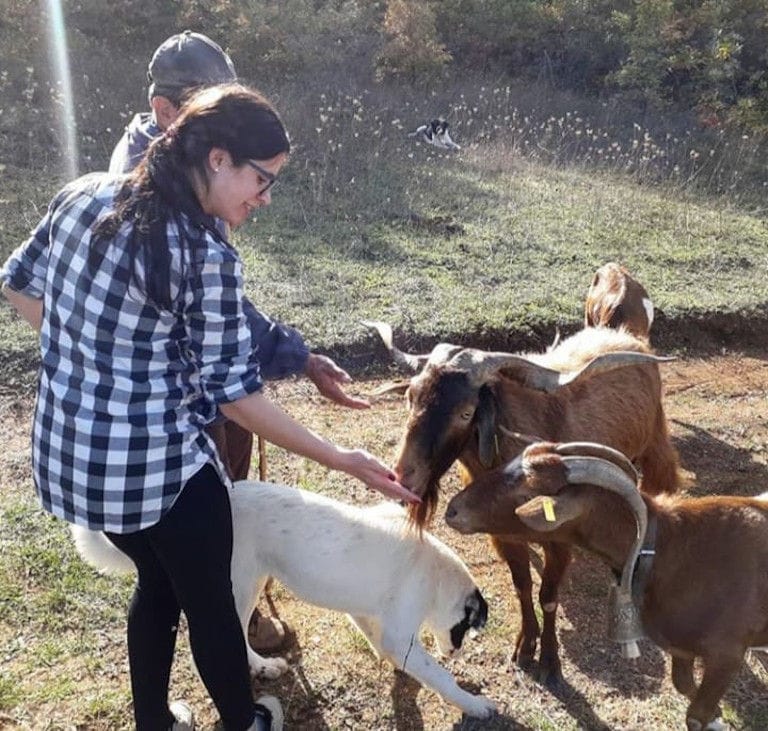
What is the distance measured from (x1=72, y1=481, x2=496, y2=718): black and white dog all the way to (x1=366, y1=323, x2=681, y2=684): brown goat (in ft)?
0.66

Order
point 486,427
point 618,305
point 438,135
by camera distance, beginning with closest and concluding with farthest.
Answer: point 486,427, point 618,305, point 438,135

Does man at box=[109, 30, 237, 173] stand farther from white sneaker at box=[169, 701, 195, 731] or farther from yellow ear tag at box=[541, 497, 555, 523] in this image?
white sneaker at box=[169, 701, 195, 731]

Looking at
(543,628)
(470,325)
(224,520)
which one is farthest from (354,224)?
(224,520)

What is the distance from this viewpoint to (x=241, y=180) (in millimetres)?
2084

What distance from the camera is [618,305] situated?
525 cm

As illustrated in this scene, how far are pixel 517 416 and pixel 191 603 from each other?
5.84ft

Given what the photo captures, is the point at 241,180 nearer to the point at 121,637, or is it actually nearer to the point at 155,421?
the point at 155,421

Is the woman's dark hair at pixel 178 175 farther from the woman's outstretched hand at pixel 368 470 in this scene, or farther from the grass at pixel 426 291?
the grass at pixel 426 291

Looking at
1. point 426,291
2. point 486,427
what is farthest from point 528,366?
point 426,291

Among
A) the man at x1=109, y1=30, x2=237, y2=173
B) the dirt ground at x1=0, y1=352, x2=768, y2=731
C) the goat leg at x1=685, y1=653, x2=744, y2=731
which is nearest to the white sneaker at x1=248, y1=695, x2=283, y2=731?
the dirt ground at x1=0, y1=352, x2=768, y2=731

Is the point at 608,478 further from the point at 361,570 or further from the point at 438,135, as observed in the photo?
the point at 438,135

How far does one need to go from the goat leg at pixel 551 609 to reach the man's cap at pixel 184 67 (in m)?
2.46

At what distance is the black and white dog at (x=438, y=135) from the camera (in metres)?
12.1

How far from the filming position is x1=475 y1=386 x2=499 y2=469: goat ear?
3479 millimetres
